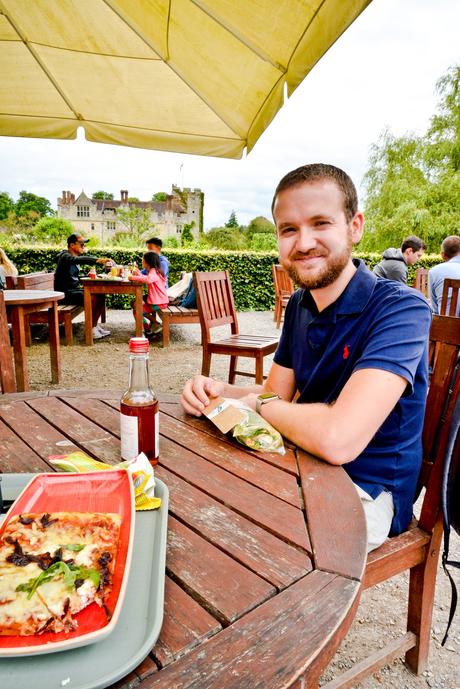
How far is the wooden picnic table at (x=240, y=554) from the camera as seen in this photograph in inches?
20.8

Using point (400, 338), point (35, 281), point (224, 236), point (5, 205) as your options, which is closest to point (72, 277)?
point (35, 281)

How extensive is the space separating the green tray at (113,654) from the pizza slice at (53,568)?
0.11 ft

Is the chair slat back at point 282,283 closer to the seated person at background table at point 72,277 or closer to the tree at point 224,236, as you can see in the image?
the seated person at background table at point 72,277

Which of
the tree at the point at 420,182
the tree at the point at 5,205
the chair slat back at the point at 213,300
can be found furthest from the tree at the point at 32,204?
the chair slat back at the point at 213,300

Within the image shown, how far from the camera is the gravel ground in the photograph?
159cm

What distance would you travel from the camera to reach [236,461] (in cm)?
112

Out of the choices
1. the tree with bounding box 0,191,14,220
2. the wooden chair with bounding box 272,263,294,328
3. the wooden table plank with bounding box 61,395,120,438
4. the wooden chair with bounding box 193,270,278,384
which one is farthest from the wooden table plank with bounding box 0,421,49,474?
the tree with bounding box 0,191,14,220

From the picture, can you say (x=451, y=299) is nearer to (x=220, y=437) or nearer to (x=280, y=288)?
(x=220, y=437)

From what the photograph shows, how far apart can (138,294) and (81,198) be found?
82.9 meters

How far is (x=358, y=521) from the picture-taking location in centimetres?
85

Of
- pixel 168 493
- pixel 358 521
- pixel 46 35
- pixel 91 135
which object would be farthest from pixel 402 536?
pixel 46 35

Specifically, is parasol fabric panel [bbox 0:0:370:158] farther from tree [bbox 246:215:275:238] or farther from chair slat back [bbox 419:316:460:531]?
tree [bbox 246:215:275:238]

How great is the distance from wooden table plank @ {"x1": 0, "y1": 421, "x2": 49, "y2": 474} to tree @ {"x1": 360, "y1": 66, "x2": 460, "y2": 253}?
18533 millimetres

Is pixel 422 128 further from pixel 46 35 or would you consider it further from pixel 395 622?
pixel 395 622
